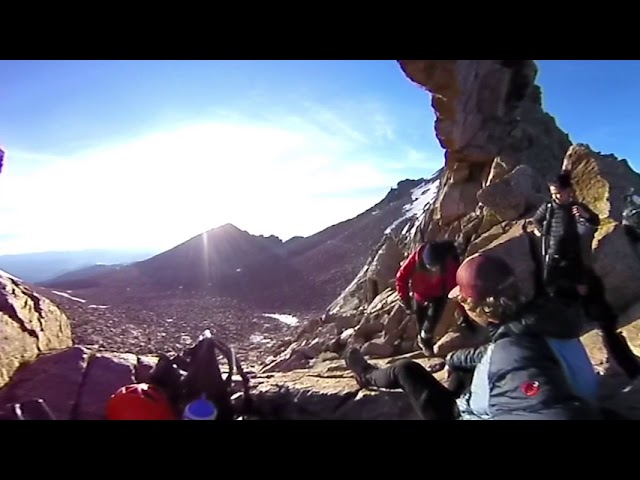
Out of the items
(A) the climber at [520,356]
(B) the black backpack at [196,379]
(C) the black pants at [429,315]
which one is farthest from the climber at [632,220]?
(B) the black backpack at [196,379]

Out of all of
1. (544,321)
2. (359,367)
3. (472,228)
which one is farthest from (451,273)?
(472,228)

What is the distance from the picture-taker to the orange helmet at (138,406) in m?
3.96

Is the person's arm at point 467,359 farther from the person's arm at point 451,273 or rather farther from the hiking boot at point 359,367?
the person's arm at point 451,273

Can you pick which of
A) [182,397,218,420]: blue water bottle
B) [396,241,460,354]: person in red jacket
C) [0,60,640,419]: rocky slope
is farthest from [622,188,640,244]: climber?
[182,397,218,420]: blue water bottle

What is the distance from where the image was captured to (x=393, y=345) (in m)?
11.7

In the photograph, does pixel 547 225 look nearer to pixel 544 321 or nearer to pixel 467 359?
pixel 467 359

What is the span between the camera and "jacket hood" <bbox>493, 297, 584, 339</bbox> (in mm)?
3023

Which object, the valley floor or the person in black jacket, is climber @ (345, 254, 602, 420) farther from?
the valley floor
